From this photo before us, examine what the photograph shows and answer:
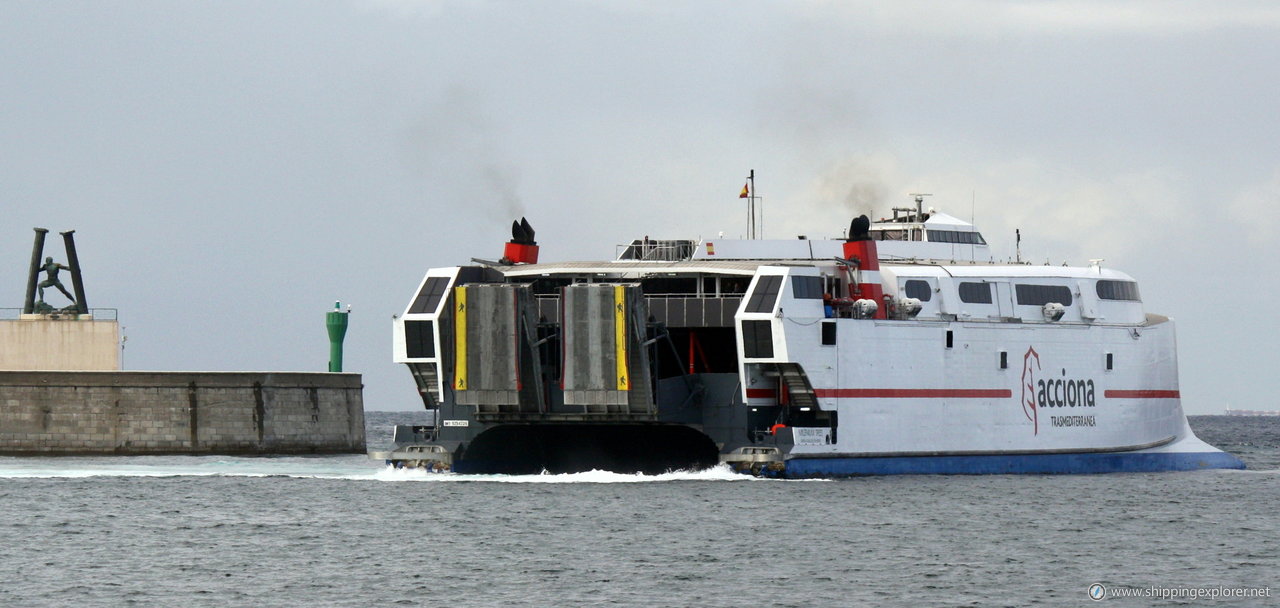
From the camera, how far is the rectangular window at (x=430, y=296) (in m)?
52.2

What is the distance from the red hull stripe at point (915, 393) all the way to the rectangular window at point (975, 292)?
8.50 feet

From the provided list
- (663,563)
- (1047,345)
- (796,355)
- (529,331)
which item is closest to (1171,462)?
(1047,345)

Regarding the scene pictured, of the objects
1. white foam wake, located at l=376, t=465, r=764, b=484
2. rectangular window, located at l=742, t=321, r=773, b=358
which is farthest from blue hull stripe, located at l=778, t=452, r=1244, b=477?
rectangular window, located at l=742, t=321, r=773, b=358

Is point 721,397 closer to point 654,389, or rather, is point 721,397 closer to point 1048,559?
point 654,389

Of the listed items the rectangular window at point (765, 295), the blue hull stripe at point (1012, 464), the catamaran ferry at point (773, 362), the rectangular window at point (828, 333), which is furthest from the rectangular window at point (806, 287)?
the blue hull stripe at point (1012, 464)

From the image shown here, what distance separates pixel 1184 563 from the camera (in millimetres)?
38344

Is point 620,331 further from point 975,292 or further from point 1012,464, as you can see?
point 1012,464

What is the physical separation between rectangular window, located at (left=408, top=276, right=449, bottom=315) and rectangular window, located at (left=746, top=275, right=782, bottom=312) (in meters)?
8.10

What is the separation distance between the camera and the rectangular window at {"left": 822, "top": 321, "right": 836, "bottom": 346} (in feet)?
168

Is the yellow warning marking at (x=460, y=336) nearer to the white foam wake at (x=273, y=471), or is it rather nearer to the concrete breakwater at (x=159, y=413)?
the white foam wake at (x=273, y=471)

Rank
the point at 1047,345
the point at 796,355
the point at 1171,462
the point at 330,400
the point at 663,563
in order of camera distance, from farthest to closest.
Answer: the point at 330,400 → the point at 1171,462 → the point at 1047,345 → the point at 796,355 → the point at 663,563

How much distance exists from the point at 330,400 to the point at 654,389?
24.4 meters

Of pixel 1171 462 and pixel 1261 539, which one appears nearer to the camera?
pixel 1261 539

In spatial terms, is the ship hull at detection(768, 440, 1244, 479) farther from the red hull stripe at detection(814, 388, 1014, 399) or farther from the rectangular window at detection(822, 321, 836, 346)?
the rectangular window at detection(822, 321, 836, 346)
